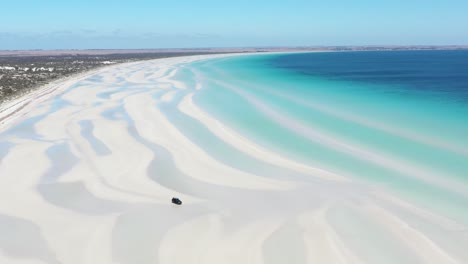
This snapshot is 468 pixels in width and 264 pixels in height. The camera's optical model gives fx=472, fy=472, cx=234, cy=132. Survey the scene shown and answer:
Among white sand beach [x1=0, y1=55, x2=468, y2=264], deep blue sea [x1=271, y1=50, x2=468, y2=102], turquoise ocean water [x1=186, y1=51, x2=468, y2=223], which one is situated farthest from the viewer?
deep blue sea [x1=271, y1=50, x2=468, y2=102]

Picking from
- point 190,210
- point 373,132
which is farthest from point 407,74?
point 190,210

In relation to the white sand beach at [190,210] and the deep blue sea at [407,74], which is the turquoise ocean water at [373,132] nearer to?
the white sand beach at [190,210]

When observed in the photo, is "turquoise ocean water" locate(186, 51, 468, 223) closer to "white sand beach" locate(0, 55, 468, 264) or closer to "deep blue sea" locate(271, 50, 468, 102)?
"white sand beach" locate(0, 55, 468, 264)

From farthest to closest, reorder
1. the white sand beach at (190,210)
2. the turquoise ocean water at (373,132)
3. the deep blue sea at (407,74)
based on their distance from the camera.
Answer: the deep blue sea at (407,74)
the turquoise ocean water at (373,132)
the white sand beach at (190,210)

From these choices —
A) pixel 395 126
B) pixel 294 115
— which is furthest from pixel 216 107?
pixel 395 126

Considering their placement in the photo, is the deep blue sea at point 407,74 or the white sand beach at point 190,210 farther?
the deep blue sea at point 407,74

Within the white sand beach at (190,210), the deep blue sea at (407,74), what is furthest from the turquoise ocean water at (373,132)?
the deep blue sea at (407,74)

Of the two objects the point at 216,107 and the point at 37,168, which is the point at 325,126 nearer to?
the point at 216,107

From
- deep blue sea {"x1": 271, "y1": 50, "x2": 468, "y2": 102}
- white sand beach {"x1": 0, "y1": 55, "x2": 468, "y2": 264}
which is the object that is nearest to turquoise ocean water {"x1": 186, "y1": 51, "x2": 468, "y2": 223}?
white sand beach {"x1": 0, "y1": 55, "x2": 468, "y2": 264}

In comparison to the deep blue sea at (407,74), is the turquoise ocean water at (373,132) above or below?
above
